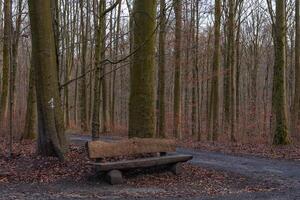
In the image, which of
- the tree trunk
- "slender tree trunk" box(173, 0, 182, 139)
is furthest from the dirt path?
"slender tree trunk" box(173, 0, 182, 139)

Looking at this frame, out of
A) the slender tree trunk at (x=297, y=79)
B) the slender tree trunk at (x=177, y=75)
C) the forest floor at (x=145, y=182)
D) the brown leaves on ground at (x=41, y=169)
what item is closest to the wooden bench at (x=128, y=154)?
the forest floor at (x=145, y=182)

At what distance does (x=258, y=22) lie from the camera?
4481cm

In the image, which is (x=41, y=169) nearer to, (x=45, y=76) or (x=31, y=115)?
(x=45, y=76)

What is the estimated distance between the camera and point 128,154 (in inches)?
431

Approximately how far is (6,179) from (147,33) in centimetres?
511

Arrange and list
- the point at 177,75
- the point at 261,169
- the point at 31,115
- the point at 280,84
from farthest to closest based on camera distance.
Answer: the point at 177,75 → the point at 31,115 → the point at 280,84 → the point at 261,169

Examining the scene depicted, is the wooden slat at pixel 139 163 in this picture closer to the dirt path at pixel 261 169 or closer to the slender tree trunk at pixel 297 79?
the dirt path at pixel 261 169

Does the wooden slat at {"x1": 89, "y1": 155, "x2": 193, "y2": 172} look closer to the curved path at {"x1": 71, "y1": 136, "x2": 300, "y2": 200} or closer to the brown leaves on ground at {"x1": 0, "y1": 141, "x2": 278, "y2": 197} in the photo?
the brown leaves on ground at {"x1": 0, "y1": 141, "x2": 278, "y2": 197}

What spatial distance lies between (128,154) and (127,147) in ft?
0.62

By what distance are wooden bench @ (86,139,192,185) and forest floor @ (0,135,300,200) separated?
0.27 metres

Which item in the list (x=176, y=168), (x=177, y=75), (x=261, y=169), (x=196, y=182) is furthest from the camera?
(x=177, y=75)

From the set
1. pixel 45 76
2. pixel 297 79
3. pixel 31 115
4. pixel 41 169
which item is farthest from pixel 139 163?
pixel 297 79

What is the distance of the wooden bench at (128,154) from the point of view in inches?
390

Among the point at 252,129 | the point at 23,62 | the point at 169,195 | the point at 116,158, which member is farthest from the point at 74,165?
the point at 23,62
